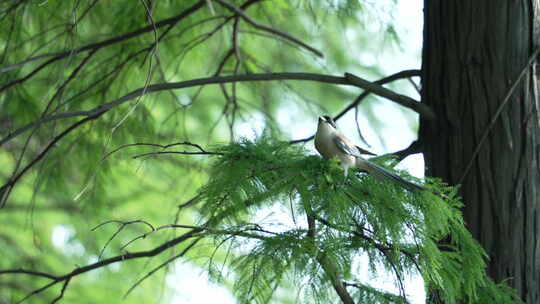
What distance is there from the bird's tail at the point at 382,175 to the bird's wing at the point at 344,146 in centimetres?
3

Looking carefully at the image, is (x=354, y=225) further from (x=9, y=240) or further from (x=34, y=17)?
(x=9, y=240)

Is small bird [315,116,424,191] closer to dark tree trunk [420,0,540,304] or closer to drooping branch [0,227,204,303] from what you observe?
dark tree trunk [420,0,540,304]

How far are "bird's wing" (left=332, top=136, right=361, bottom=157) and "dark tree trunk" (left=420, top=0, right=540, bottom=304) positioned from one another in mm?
670

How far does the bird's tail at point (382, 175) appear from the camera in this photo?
181 cm

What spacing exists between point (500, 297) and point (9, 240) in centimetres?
447

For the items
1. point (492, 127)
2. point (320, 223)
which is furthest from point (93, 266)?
point (492, 127)

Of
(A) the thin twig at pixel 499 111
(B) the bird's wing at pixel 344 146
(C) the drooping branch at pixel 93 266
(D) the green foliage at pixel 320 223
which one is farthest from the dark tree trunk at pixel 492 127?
(C) the drooping branch at pixel 93 266

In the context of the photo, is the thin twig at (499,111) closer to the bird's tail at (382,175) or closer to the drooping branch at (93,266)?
the bird's tail at (382,175)

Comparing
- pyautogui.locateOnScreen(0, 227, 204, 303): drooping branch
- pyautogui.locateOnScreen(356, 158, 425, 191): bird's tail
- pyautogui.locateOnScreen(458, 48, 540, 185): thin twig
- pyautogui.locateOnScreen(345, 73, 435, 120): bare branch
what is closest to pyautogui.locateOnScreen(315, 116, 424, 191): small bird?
pyautogui.locateOnScreen(356, 158, 425, 191): bird's tail

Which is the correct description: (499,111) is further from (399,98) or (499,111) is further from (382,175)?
(382,175)

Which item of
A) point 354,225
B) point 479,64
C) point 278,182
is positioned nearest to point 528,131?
point 479,64

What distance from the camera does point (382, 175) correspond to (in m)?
1.88

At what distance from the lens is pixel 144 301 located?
5.41 metres

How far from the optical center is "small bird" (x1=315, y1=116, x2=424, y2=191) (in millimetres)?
1837
